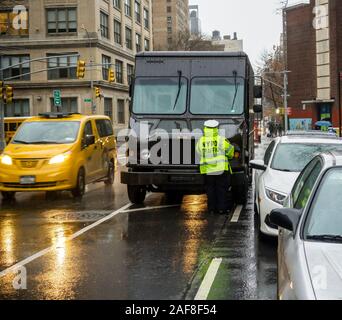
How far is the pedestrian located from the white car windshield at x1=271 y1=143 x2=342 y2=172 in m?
1.11

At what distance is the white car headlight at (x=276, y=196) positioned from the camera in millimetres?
7656

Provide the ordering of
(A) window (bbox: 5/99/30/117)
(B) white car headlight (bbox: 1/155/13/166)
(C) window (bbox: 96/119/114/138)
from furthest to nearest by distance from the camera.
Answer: (A) window (bbox: 5/99/30/117), (C) window (bbox: 96/119/114/138), (B) white car headlight (bbox: 1/155/13/166)

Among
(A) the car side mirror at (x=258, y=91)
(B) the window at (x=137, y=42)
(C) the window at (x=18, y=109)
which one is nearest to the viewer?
(A) the car side mirror at (x=258, y=91)

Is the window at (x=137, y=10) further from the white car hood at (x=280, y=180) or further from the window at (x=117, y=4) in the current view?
the white car hood at (x=280, y=180)

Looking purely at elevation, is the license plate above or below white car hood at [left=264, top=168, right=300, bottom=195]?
below

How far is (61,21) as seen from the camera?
53.3 m

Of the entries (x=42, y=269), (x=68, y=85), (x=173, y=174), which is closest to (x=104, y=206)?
(x=173, y=174)

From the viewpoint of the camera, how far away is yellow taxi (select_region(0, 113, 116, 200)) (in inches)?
484

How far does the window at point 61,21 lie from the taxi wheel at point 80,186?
42.5m

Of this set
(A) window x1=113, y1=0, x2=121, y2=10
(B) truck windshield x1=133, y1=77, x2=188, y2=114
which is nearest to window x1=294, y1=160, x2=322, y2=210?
(B) truck windshield x1=133, y1=77, x2=188, y2=114

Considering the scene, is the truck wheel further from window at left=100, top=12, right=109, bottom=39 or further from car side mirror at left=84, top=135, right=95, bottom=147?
window at left=100, top=12, right=109, bottom=39

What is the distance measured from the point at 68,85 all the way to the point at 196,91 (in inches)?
1708

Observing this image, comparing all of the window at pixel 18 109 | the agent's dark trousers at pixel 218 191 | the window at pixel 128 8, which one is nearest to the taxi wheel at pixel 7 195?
the agent's dark trousers at pixel 218 191

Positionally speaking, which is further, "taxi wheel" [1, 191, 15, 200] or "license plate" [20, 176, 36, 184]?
"taxi wheel" [1, 191, 15, 200]
